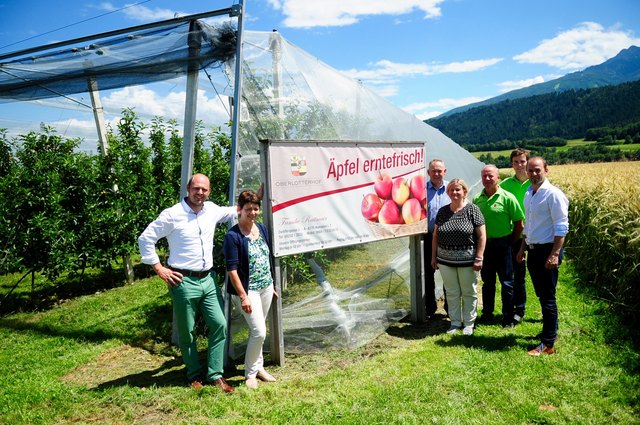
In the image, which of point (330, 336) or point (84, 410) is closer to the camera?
point (84, 410)

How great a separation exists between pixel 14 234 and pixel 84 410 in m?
4.56

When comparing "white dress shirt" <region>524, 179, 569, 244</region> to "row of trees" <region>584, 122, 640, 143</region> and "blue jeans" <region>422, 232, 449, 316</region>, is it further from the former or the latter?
"row of trees" <region>584, 122, 640, 143</region>

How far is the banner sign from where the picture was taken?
13.2ft

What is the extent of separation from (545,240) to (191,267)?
138 inches

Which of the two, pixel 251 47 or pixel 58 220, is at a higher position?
pixel 251 47

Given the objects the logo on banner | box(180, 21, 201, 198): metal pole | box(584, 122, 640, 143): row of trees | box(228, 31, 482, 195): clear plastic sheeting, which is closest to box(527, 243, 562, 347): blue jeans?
box(228, 31, 482, 195): clear plastic sheeting

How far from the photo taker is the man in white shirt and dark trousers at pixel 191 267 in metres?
3.65

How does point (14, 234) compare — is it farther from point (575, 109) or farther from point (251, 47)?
point (575, 109)

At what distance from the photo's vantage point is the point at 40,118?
6445 mm

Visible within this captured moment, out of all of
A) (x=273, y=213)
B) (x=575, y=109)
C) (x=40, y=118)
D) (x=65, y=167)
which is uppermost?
(x=575, y=109)

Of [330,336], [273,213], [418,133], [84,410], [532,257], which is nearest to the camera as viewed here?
[84,410]

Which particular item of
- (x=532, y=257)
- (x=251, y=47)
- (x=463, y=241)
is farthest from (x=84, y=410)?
(x=532, y=257)

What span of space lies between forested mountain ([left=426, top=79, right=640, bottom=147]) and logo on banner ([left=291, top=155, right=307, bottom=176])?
98533 millimetres

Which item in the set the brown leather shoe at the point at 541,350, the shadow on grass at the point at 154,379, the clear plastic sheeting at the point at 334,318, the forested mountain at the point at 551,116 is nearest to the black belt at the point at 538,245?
the brown leather shoe at the point at 541,350
